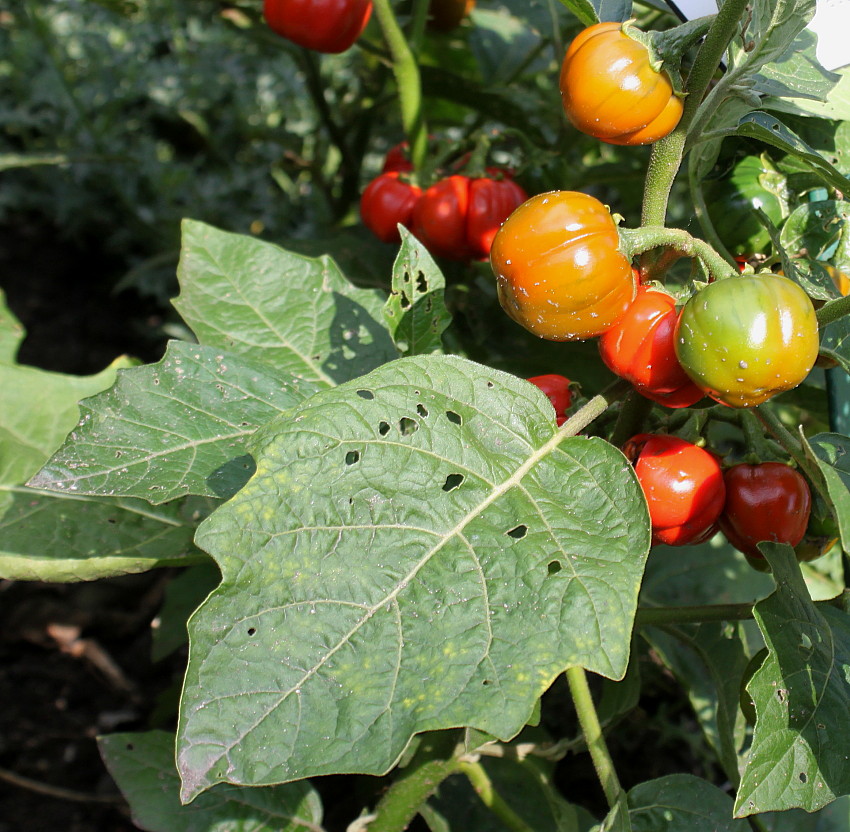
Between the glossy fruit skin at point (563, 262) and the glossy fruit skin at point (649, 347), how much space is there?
0.08 ft

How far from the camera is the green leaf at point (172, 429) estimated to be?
1025 millimetres

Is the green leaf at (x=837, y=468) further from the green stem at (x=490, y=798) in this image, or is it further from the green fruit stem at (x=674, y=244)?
the green stem at (x=490, y=798)

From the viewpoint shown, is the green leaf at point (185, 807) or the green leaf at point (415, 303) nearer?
the green leaf at point (415, 303)

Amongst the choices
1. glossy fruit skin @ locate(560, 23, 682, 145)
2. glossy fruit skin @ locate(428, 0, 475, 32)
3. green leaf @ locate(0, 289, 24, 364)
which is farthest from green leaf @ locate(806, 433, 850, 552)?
green leaf @ locate(0, 289, 24, 364)

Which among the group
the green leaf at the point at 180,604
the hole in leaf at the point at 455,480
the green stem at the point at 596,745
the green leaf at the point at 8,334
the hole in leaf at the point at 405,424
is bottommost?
the green leaf at the point at 180,604

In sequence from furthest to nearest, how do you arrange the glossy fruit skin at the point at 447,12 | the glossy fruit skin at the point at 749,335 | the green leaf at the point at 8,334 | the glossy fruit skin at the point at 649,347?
the glossy fruit skin at the point at 447,12 < the green leaf at the point at 8,334 < the glossy fruit skin at the point at 649,347 < the glossy fruit skin at the point at 749,335

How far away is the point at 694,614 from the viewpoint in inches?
49.2

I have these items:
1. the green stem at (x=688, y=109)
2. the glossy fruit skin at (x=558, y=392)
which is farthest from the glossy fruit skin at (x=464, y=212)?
the green stem at (x=688, y=109)

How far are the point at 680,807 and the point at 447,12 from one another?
167cm

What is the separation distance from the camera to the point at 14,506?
1423mm

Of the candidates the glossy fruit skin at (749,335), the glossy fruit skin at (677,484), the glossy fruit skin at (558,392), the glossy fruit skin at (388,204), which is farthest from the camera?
the glossy fruit skin at (388,204)

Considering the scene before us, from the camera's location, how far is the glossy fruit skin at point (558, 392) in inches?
46.0

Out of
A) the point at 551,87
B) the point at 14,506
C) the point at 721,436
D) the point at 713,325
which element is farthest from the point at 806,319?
the point at 551,87

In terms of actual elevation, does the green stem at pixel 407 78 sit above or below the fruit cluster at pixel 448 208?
above
